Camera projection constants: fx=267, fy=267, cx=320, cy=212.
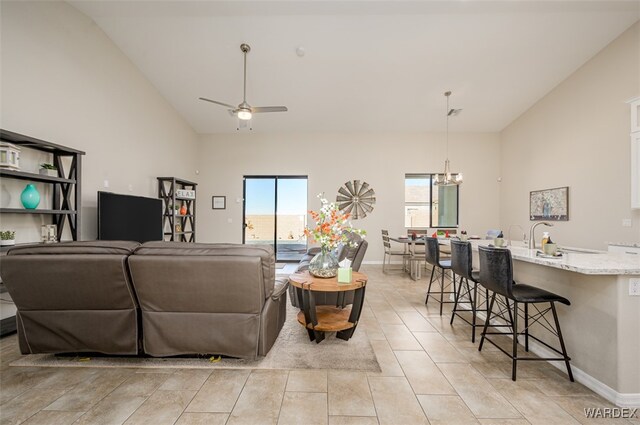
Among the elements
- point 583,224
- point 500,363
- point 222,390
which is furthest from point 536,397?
point 583,224

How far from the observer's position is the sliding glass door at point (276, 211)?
7.15 m

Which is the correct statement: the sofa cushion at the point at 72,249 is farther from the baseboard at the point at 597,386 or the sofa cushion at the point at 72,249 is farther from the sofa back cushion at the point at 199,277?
the baseboard at the point at 597,386

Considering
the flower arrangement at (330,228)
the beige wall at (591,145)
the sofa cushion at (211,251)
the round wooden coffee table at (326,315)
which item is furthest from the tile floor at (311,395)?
the beige wall at (591,145)

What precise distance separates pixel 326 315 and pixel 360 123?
5.18m

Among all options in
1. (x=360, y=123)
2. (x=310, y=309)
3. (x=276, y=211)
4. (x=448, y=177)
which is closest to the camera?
(x=310, y=309)

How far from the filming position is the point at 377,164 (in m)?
7.09

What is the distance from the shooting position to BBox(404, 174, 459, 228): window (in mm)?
7102

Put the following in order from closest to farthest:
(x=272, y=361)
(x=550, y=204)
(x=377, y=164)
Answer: (x=272, y=361) < (x=550, y=204) < (x=377, y=164)

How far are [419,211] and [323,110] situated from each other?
360cm

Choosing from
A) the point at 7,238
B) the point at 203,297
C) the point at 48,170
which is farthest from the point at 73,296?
the point at 48,170

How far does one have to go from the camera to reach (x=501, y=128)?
22.7ft

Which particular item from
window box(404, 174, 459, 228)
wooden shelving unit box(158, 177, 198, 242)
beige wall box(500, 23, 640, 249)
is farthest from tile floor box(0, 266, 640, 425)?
window box(404, 174, 459, 228)

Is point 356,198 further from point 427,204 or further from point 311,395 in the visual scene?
point 311,395

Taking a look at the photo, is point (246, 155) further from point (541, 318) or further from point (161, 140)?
point (541, 318)
